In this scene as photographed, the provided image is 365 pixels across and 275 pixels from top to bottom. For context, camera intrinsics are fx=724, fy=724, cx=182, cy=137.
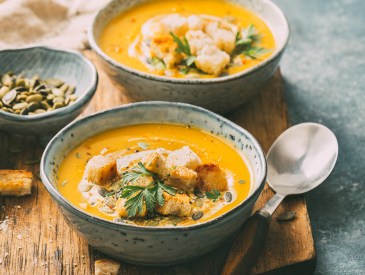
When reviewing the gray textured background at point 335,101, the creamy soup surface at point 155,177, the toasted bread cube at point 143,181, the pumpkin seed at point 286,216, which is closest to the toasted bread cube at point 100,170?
the creamy soup surface at point 155,177

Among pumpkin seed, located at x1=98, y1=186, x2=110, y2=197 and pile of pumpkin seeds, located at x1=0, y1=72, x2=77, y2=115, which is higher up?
pumpkin seed, located at x1=98, y1=186, x2=110, y2=197

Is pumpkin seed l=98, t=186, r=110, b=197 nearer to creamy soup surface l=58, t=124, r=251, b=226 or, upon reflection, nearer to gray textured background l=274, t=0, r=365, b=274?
creamy soup surface l=58, t=124, r=251, b=226

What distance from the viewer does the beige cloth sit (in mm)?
4273

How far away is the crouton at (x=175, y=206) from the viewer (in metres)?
2.69

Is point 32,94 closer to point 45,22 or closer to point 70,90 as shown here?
point 70,90

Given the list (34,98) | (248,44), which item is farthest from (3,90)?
(248,44)

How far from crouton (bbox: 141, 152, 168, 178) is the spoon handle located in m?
0.39

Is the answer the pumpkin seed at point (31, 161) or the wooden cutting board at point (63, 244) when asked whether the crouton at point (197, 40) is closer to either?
the wooden cutting board at point (63, 244)

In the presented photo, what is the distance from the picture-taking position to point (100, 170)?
9.30 ft

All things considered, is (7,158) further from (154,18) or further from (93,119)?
(154,18)

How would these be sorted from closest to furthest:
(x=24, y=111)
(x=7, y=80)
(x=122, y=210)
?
1. (x=122, y=210)
2. (x=24, y=111)
3. (x=7, y=80)

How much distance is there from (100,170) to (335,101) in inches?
65.8

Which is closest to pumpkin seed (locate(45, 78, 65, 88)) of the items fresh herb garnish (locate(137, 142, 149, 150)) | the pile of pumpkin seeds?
the pile of pumpkin seeds

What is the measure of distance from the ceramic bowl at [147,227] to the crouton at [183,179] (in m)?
0.23
